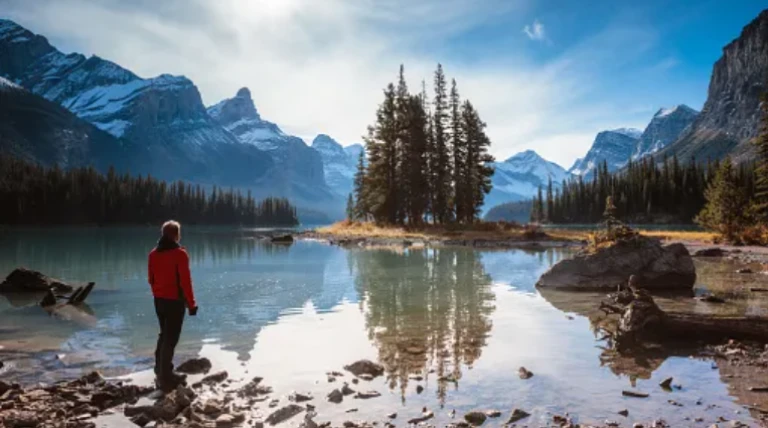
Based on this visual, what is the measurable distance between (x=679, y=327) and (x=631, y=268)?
974cm

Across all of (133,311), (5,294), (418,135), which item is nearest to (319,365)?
(133,311)

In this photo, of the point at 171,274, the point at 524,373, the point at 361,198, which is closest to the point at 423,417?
the point at 524,373

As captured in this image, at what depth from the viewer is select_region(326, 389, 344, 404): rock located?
820 centimetres

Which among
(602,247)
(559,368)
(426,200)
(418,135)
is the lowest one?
(559,368)

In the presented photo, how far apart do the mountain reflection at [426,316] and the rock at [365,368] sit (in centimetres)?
19

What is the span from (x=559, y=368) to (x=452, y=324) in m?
4.58

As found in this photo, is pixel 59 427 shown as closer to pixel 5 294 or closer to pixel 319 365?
pixel 319 365

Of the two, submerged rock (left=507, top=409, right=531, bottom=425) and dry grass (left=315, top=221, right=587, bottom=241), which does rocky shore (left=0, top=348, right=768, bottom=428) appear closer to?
submerged rock (left=507, top=409, right=531, bottom=425)

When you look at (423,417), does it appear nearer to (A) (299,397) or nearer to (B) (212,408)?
(A) (299,397)

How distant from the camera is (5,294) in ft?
69.0

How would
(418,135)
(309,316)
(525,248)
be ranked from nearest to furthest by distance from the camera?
(309,316), (525,248), (418,135)

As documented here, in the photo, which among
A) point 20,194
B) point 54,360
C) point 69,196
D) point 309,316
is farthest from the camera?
point 69,196

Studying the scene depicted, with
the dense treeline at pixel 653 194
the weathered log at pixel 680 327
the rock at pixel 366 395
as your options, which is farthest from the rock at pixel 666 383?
the dense treeline at pixel 653 194

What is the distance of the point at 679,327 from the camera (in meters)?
12.1
